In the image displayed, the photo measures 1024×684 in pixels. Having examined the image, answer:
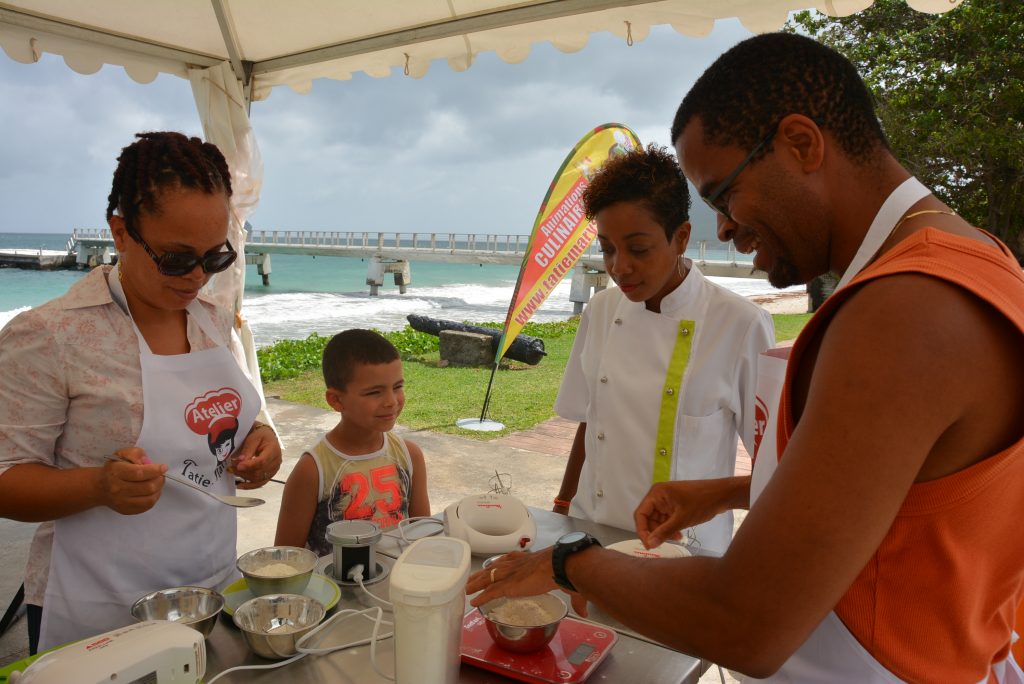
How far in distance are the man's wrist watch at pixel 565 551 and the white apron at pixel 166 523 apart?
1.07 m

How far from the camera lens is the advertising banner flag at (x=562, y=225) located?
18.3ft

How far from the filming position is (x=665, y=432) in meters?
2.30

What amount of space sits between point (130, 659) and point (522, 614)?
713 mm

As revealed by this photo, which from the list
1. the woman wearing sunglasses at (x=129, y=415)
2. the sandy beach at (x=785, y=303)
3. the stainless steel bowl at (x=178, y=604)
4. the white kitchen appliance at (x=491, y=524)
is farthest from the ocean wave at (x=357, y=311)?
the stainless steel bowl at (x=178, y=604)

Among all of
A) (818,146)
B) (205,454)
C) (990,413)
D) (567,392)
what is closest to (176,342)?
(205,454)

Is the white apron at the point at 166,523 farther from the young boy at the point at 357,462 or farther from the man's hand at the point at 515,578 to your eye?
the man's hand at the point at 515,578

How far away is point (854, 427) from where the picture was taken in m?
0.79

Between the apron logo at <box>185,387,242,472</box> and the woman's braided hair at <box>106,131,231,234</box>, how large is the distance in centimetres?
47

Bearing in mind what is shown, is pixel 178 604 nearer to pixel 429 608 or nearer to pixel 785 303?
pixel 429 608

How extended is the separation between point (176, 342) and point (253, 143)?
3039 mm

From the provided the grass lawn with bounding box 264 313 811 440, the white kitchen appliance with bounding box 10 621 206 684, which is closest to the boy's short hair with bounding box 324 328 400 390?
the white kitchen appliance with bounding box 10 621 206 684

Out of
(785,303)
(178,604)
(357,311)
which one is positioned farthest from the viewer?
(785,303)

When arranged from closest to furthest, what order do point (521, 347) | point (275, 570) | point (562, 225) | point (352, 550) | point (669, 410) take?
point (275, 570), point (352, 550), point (669, 410), point (562, 225), point (521, 347)

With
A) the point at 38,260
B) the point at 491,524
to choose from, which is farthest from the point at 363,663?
the point at 38,260
